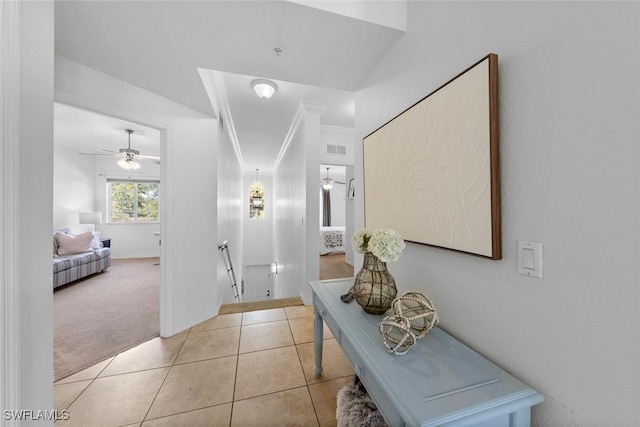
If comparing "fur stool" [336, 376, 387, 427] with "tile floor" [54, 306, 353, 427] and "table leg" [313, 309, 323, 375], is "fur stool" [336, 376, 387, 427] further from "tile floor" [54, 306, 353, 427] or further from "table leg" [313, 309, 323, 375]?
"table leg" [313, 309, 323, 375]

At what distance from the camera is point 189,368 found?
5.61 feet

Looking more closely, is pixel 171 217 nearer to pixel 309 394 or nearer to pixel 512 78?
pixel 309 394

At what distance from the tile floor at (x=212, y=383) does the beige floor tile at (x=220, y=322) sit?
70 millimetres

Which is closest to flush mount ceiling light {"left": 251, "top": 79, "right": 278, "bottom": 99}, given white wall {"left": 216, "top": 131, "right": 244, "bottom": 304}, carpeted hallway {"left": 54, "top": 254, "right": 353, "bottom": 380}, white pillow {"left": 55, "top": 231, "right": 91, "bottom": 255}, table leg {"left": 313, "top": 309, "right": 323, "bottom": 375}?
white wall {"left": 216, "top": 131, "right": 244, "bottom": 304}

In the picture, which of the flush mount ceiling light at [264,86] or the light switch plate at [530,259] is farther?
the flush mount ceiling light at [264,86]

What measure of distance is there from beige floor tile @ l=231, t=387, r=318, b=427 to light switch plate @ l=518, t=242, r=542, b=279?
131 cm

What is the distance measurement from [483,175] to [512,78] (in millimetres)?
325

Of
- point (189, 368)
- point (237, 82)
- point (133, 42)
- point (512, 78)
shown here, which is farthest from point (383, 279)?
point (237, 82)

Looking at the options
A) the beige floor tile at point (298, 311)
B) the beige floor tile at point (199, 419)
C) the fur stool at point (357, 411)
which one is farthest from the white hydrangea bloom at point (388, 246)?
the beige floor tile at point (298, 311)

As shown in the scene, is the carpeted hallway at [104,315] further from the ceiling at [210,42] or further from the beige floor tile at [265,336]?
the ceiling at [210,42]

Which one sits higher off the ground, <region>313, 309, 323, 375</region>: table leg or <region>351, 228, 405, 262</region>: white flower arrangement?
<region>351, 228, 405, 262</region>: white flower arrangement

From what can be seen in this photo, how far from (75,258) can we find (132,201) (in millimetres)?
2611

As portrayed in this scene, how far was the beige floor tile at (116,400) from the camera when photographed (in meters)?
1.31

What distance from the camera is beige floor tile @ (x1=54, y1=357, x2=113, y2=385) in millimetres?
1607
